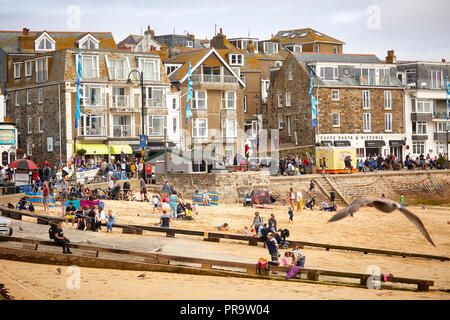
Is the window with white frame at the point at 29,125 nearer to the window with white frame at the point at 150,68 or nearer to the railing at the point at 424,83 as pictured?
the window with white frame at the point at 150,68

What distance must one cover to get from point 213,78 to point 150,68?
Result: 6.99 meters

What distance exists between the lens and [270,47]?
81.8 meters

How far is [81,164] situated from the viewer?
157ft

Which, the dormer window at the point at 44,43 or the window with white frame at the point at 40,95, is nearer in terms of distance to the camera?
the window with white frame at the point at 40,95

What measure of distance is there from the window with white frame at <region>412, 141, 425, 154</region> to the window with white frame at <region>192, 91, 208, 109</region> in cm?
2097

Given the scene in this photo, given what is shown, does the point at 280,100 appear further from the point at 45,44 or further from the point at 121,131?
the point at 45,44

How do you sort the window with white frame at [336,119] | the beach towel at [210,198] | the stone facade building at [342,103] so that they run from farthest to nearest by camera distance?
the window with white frame at [336,119]
the stone facade building at [342,103]
the beach towel at [210,198]

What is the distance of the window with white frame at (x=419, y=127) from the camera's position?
217ft

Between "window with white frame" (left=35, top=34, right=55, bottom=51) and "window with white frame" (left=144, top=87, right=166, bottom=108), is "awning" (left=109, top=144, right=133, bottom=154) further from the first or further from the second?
"window with white frame" (left=35, top=34, right=55, bottom=51)

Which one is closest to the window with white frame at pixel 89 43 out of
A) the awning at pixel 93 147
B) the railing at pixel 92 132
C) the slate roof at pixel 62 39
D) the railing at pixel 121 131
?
the slate roof at pixel 62 39

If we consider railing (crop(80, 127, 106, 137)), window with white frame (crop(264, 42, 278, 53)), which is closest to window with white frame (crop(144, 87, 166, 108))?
railing (crop(80, 127, 106, 137))

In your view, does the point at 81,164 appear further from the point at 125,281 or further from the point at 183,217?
the point at 125,281

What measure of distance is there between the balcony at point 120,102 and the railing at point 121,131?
1585 mm

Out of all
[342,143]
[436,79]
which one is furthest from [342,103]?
[436,79]
